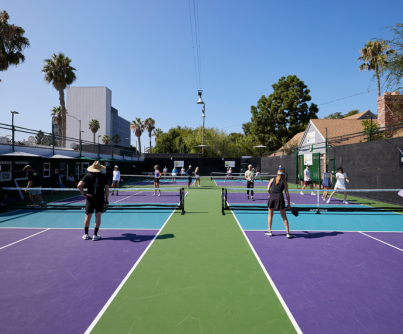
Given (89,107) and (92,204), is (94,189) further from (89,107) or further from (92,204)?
(89,107)

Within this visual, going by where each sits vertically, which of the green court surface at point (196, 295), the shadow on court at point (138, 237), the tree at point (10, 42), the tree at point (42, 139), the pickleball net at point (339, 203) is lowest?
the green court surface at point (196, 295)

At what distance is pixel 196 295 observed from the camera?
13.0ft

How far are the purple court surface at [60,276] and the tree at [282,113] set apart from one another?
40059 millimetres

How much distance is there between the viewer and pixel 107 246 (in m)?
6.24

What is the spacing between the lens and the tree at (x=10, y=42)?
→ 17.6 m

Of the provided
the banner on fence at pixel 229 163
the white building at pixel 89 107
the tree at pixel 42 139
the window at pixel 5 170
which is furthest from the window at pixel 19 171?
the white building at pixel 89 107

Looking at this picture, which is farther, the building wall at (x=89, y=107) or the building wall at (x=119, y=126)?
the building wall at (x=119, y=126)

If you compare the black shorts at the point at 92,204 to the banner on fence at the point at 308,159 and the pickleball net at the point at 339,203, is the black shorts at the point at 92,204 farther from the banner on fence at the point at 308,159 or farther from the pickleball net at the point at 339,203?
the banner on fence at the point at 308,159

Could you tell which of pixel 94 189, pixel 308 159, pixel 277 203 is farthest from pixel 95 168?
pixel 308 159

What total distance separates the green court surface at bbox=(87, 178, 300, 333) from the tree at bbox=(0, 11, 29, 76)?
63.4 ft

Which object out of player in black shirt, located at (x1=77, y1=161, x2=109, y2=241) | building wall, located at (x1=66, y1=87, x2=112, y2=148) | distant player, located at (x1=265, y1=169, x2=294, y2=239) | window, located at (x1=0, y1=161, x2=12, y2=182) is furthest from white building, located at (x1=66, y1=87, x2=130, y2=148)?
distant player, located at (x1=265, y1=169, x2=294, y2=239)

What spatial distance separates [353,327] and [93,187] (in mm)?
5747

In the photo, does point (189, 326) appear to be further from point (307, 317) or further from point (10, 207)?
point (10, 207)

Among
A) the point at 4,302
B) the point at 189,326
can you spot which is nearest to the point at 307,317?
the point at 189,326
